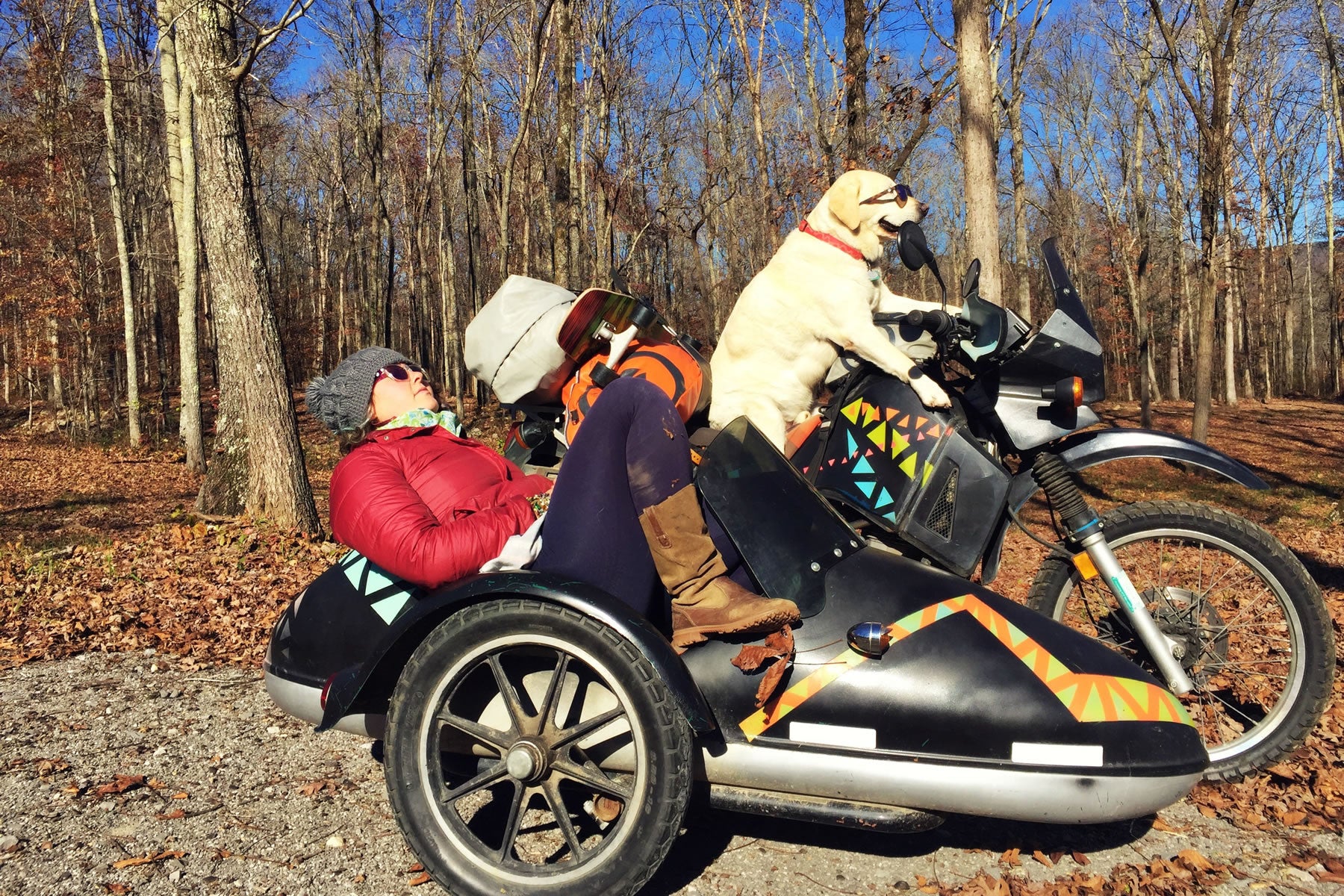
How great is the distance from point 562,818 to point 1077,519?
205 centimetres

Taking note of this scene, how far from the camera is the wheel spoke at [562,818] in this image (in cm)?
226

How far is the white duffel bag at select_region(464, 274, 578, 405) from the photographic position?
10.9 ft

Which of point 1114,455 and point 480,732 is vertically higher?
point 1114,455

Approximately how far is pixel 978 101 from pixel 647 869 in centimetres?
673

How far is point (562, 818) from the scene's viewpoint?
2.30 meters

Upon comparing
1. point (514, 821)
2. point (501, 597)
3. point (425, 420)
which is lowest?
point (514, 821)

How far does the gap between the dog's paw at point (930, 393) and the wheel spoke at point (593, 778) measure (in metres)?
1.69

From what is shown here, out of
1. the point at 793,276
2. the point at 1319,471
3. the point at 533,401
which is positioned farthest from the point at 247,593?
the point at 1319,471

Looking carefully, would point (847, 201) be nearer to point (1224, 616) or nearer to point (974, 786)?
point (1224, 616)

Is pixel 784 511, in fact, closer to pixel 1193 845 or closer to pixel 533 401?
pixel 533 401

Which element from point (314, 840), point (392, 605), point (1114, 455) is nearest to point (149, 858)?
point (314, 840)

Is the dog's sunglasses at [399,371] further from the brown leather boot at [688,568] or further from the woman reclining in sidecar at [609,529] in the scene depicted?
the brown leather boot at [688,568]

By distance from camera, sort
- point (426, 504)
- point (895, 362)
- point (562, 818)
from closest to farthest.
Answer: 1. point (562, 818)
2. point (426, 504)
3. point (895, 362)

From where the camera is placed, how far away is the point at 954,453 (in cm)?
303
